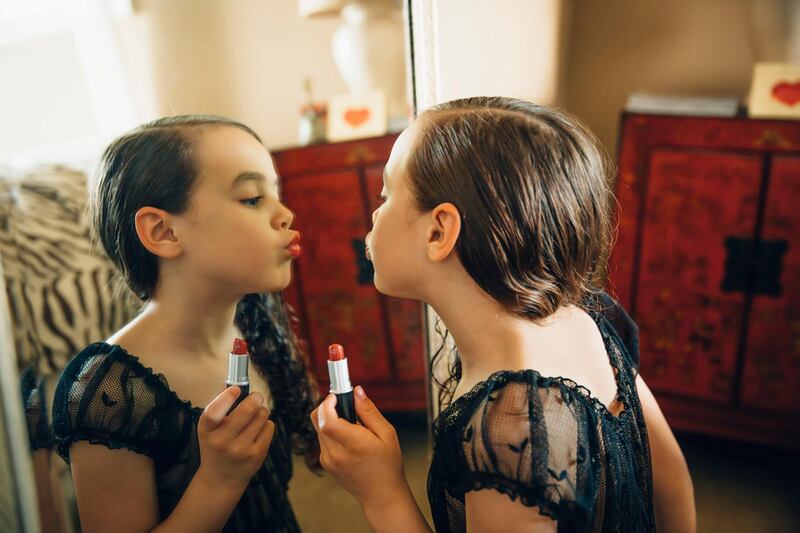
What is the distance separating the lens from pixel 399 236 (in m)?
0.71

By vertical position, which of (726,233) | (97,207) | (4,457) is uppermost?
(97,207)

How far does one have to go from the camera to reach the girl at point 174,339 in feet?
2.12

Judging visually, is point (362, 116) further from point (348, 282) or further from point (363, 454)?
point (363, 454)

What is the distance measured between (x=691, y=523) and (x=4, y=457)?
85 cm

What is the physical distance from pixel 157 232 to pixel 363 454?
302 mm

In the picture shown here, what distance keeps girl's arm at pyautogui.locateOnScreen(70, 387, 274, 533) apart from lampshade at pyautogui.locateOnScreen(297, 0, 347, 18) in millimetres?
480

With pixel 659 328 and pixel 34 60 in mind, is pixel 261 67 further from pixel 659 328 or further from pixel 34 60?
pixel 659 328

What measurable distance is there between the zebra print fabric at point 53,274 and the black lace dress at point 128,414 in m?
0.03

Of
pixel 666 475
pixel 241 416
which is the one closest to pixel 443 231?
pixel 241 416

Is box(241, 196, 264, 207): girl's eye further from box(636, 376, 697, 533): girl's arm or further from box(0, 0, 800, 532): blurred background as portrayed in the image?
box(636, 376, 697, 533): girl's arm

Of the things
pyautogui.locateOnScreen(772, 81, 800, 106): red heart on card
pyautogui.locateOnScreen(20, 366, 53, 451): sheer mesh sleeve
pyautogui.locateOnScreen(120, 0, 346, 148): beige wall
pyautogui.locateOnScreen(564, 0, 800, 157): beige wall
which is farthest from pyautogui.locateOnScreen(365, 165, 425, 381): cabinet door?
pyautogui.locateOnScreen(564, 0, 800, 157): beige wall

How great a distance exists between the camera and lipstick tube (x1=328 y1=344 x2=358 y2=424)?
675 mm

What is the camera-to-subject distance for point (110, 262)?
2.26 feet

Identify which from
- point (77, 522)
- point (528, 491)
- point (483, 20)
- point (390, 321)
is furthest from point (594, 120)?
point (77, 522)
